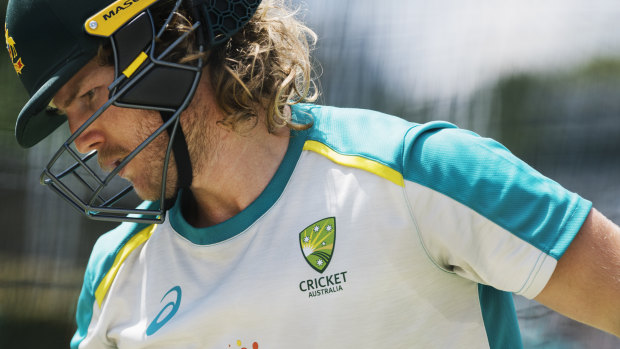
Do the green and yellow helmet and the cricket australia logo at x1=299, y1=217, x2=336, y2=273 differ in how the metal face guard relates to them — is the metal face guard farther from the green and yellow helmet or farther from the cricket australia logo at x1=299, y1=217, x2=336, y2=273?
the cricket australia logo at x1=299, y1=217, x2=336, y2=273

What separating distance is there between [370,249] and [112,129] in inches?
28.5

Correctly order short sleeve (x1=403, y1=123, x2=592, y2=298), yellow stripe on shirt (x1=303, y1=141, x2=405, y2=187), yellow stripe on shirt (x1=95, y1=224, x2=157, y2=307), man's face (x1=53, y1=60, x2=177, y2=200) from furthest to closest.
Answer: yellow stripe on shirt (x1=95, y1=224, x2=157, y2=307), man's face (x1=53, y1=60, x2=177, y2=200), yellow stripe on shirt (x1=303, y1=141, x2=405, y2=187), short sleeve (x1=403, y1=123, x2=592, y2=298)

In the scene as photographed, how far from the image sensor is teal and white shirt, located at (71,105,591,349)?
52.4 inches

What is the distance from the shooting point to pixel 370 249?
145 cm

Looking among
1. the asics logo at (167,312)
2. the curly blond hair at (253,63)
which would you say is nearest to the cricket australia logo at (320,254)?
the curly blond hair at (253,63)

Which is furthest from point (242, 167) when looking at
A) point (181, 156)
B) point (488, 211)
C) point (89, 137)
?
point (488, 211)

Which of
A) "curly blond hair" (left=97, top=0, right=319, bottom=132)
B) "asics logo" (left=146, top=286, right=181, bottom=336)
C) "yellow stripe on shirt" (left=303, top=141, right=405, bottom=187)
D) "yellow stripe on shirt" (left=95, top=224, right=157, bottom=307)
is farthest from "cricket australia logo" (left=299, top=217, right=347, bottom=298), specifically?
"yellow stripe on shirt" (left=95, top=224, right=157, bottom=307)

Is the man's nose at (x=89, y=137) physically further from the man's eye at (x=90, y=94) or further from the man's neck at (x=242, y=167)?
the man's neck at (x=242, y=167)

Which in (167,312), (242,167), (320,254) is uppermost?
(242,167)

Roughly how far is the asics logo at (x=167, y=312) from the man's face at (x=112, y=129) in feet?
0.84

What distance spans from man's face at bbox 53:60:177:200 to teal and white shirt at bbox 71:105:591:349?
7.8 inches

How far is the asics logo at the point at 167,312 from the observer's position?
65.4 inches

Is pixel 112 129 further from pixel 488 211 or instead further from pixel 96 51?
pixel 488 211

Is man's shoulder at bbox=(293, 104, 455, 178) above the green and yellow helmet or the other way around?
the other way around
